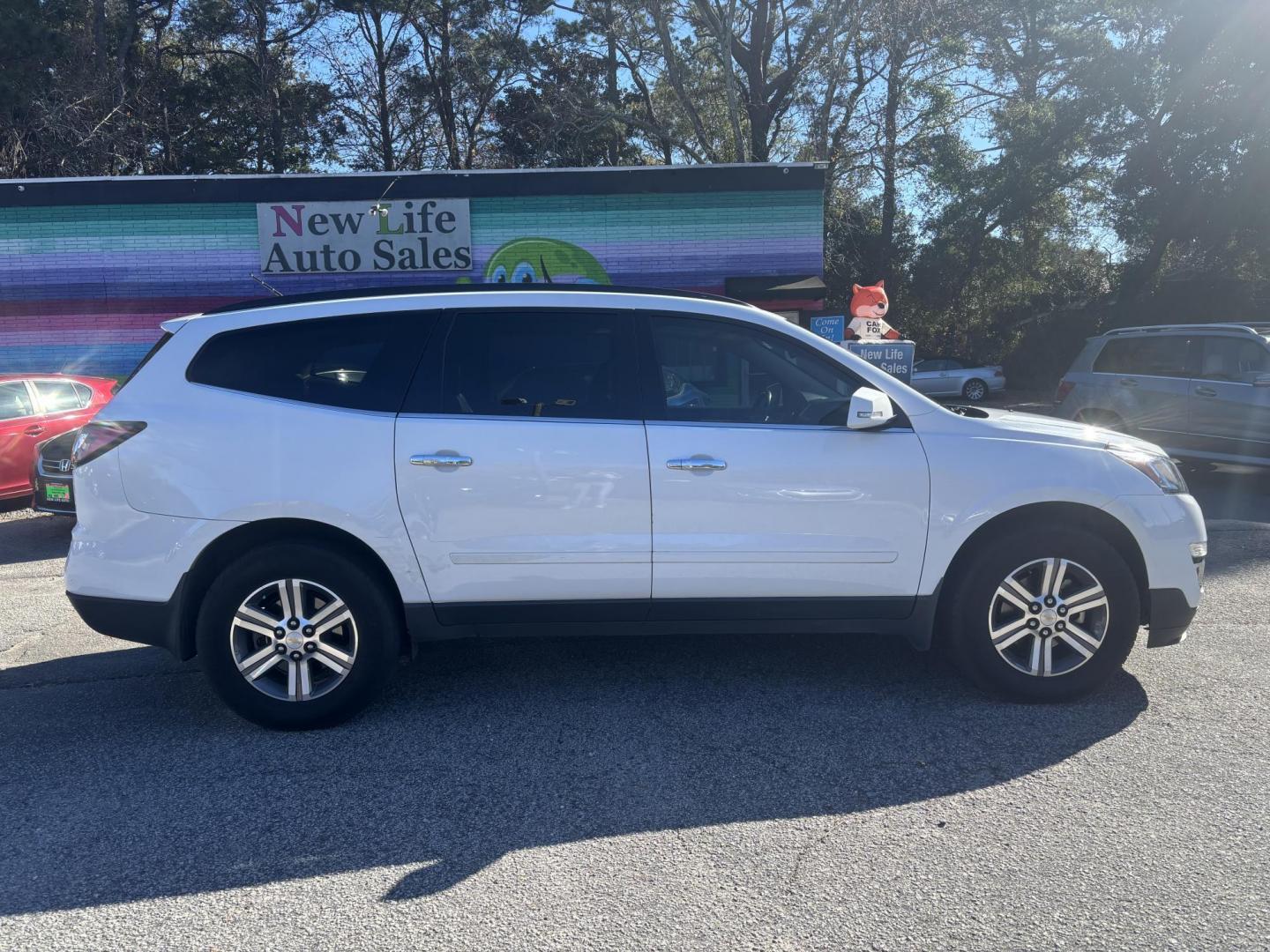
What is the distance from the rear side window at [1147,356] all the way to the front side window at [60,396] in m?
11.4

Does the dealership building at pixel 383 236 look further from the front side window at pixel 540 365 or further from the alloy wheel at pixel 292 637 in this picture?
the alloy wheel at pixel 292 637

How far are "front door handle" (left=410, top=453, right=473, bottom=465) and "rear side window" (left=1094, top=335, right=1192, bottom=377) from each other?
366 inches

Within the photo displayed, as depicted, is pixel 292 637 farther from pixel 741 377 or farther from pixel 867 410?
pixel 867 410

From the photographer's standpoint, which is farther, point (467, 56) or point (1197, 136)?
point (467, 56)

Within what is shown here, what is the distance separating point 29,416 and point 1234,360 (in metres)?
12.6

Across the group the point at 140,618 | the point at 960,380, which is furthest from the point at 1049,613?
the point at 960,380

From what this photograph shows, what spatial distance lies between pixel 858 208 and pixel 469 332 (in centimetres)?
2435

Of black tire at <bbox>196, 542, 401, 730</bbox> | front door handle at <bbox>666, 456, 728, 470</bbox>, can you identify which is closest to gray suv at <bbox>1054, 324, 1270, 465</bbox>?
front door handle at <bbox>666, 456, 728, 470</bbox>

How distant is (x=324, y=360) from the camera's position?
4492 millimetres

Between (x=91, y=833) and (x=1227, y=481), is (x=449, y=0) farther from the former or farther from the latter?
(x=91, y=833)

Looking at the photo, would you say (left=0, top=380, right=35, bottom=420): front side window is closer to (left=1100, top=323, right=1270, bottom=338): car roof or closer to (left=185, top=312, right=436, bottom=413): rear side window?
(left=185, top=312, right=436, bottom=413): rear side window

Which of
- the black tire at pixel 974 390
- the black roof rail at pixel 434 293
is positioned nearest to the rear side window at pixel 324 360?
the black roof rail at pixel 434 293

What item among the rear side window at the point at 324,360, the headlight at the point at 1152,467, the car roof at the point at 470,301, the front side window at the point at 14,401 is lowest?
the front side window at the point at 14,401

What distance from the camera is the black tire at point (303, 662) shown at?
4.26 m
